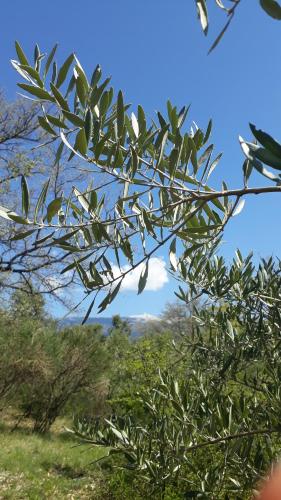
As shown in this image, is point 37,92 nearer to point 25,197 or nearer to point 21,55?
point 21,55

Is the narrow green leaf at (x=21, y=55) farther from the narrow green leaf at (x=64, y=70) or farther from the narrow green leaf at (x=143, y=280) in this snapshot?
the narrow green leaf at (x=143, y=280)

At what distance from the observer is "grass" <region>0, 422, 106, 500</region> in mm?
7273

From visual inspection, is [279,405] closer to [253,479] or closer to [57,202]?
[253,479]

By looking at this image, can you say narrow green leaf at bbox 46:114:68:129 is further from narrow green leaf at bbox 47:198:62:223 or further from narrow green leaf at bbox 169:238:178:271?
narrow green leaf at bbox 169:238:178:271

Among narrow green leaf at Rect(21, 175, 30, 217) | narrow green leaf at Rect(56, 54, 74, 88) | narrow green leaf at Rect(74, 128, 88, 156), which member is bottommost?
narrow green leaf at Rect(21, 175, 30, 217)

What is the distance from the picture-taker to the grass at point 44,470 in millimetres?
7273

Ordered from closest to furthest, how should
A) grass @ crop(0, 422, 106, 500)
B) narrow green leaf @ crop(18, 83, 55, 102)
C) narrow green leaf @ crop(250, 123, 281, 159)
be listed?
1. narrow green leaf @ crop(250, 123, 281, 159)
2. narrow green leaf @ crop(18, 83, 55, 102)
3. grass @ crop(0, 422, 106, 500)

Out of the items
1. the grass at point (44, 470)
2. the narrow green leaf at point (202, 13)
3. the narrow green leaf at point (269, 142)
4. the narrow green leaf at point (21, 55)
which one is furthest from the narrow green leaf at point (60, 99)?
the grass at point (44, 470)

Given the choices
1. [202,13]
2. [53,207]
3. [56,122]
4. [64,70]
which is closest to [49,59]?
[64,70]

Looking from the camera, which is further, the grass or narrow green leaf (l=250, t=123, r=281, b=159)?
the grass

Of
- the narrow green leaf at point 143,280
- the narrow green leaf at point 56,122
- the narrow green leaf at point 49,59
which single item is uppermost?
the narrow green leaf at point 49,59

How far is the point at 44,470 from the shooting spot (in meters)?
8.59

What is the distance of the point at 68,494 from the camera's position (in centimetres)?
741

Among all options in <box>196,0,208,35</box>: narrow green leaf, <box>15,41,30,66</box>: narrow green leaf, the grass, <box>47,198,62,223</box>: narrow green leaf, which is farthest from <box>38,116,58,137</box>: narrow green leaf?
the grass
